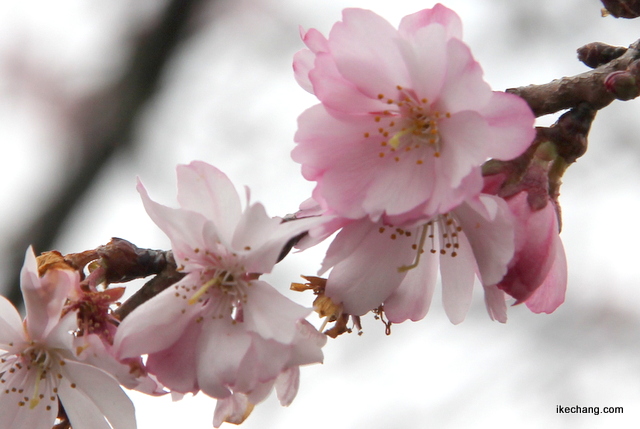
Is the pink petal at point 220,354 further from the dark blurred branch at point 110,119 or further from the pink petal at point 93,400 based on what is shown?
the dark blurred branch at point 110,119

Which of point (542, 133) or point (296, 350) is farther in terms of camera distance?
point (542, 133)

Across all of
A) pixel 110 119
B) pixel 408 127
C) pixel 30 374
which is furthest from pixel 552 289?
pixel 110 119

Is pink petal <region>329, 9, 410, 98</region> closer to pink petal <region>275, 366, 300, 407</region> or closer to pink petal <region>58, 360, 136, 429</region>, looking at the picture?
pink petal <region>275, 366, 300, 407</region>

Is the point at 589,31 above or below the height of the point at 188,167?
above

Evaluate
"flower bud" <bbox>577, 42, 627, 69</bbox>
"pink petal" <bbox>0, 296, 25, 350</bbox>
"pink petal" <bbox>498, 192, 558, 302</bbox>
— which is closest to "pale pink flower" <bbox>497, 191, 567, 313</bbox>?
"pink petal" <bbox>498, 192, 558, 302</bbox>

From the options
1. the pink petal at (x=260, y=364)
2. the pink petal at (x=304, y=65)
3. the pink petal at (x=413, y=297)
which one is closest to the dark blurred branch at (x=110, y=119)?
the pink petal at (x=304, y=65)

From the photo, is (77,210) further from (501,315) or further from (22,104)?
(501,315)

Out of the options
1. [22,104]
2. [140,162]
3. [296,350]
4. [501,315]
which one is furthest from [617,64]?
[22,104]
